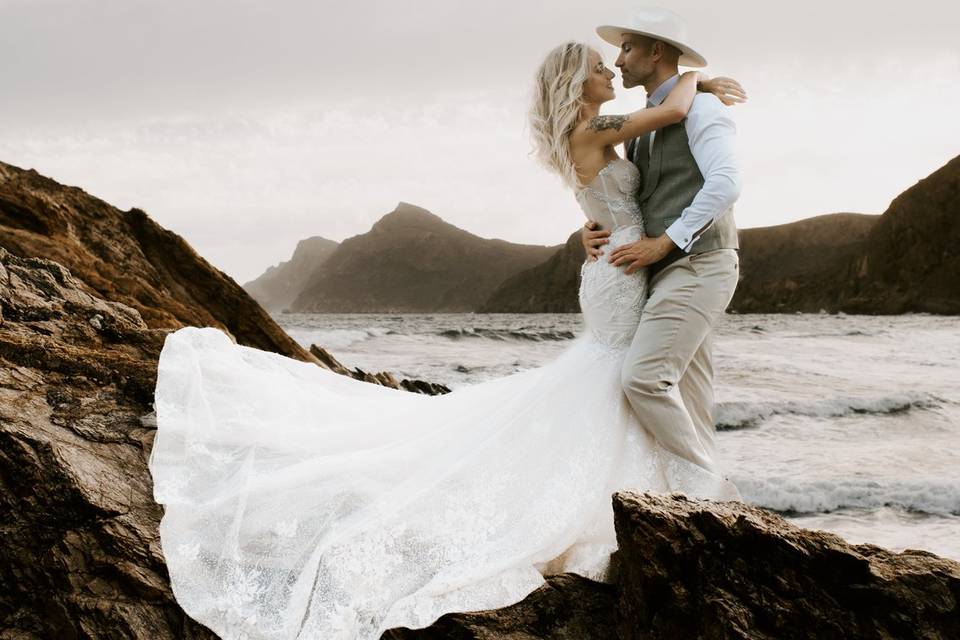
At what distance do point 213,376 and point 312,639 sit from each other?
1.74m

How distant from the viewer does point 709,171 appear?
355cm

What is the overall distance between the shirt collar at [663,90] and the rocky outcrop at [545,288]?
92.9 metres

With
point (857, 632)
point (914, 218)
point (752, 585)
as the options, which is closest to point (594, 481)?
point (752, 585)

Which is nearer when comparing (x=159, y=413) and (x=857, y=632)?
(x=857, y=632)

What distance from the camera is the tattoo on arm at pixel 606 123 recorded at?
12.0ft

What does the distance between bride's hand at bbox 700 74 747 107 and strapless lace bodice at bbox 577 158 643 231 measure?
61 centimetres

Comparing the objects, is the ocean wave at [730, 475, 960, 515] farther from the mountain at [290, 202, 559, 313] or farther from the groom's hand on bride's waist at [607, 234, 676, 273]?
the mountain at [290, 202, 559, 313]

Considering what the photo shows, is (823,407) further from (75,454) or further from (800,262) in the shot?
(800,262)

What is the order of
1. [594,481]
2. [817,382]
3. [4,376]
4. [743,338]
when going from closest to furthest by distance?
[594,481]
[4,376]
[817,382]
[743,338]

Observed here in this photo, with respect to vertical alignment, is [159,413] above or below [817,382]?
above

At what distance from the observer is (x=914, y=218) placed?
6756 cm

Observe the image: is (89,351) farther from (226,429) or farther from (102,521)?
(102,521)

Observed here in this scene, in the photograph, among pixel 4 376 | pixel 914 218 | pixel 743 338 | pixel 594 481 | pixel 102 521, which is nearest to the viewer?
pixel 102 521

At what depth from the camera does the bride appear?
2922 millimetres
